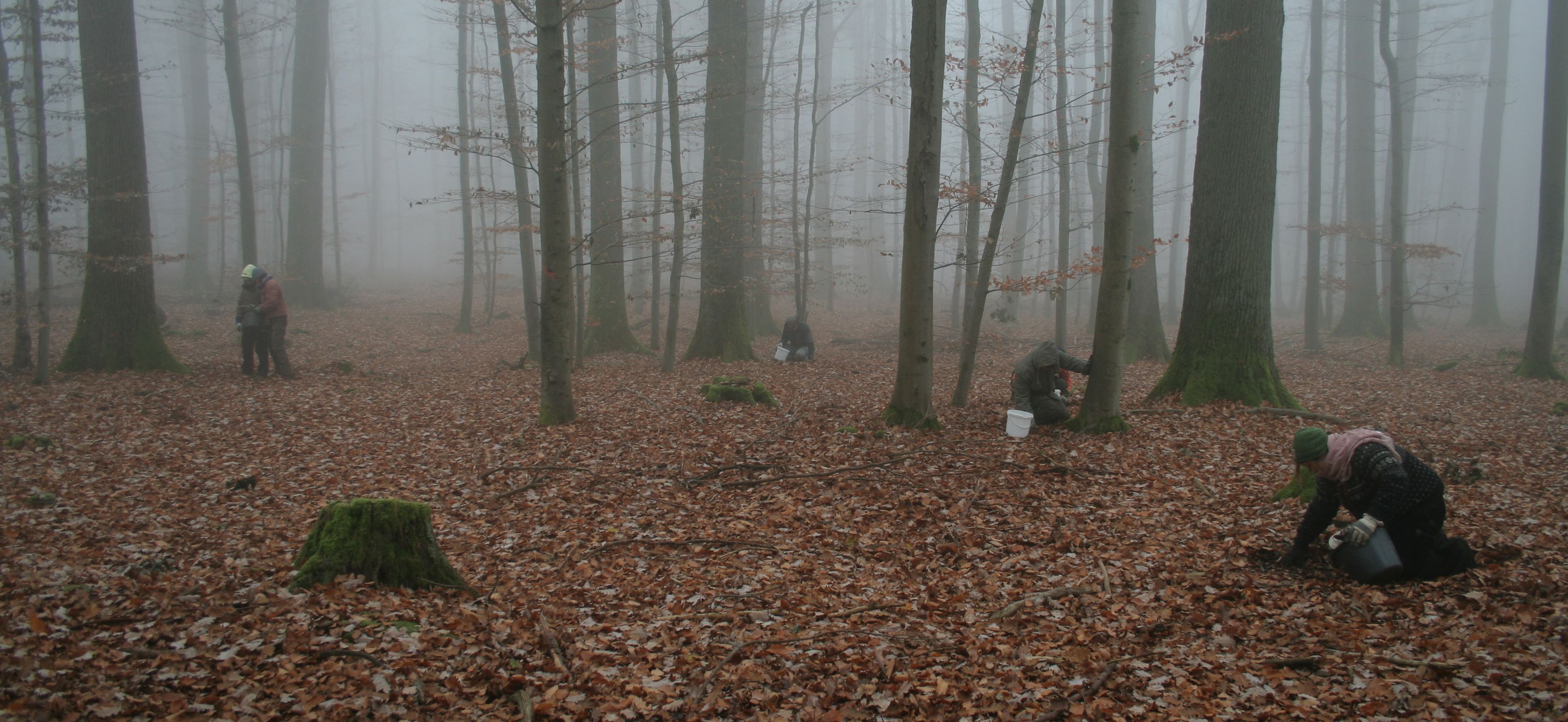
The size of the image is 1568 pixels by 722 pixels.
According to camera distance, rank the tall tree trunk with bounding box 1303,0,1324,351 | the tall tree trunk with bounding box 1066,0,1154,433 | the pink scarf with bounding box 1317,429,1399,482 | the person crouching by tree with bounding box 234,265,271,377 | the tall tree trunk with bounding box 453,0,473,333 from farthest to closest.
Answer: the tall tree trunk with bounding box 453,0,473,333
the tall tree trunk with bounding box 1303,0,1324,351
the person crouching by tree with bounding box 234,265,271,377
the tall tree trunk with bounding box 1066,0,1154,433
the pink scarf with bounding box 1317,429,1399,482

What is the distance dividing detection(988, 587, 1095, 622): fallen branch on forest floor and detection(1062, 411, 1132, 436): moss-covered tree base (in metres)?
3.60

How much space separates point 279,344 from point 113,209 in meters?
2.85

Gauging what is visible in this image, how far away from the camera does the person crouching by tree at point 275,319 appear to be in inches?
454

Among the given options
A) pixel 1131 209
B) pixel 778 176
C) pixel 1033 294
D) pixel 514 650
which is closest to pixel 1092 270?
pixel 1131 209

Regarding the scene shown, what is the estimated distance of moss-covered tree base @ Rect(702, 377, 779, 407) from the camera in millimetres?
10148

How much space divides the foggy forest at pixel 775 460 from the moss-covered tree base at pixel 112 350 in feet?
0.16

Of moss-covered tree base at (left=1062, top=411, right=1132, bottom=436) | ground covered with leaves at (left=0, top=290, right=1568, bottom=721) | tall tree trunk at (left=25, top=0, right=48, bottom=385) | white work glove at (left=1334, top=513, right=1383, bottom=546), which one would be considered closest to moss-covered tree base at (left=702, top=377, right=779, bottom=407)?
ground covered with leaves at (left=0, top=290, right=1568, bottom=721)

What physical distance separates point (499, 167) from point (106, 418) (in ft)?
125

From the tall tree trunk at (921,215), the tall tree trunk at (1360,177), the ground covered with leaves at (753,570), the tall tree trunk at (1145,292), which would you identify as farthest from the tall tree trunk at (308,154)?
the tall tree trunk at (1360,177)

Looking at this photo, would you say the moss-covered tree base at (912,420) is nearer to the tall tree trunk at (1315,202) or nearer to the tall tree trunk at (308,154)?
the tall tree trunk at (1315,202)

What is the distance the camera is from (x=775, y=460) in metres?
7.65

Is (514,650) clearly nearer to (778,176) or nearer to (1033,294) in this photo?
(778,176)

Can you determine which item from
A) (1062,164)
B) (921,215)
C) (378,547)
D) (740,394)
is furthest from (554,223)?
(1062,164)

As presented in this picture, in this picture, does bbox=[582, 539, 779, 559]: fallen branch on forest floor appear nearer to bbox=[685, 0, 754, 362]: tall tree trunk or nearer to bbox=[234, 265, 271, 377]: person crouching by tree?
bbox=[685, 0, 754, 362]: tall tree trunk
